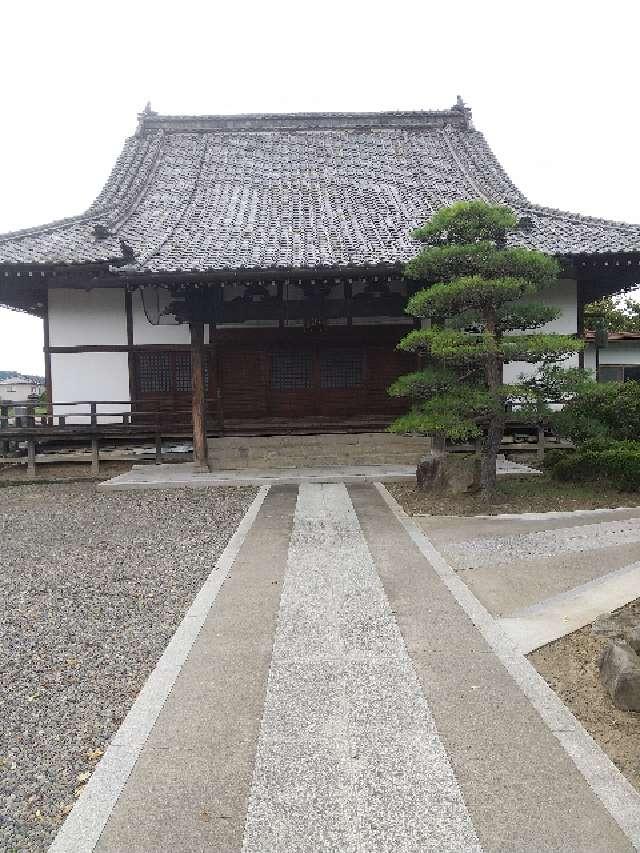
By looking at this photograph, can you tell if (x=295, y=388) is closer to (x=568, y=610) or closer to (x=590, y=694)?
(x=568, y=610)

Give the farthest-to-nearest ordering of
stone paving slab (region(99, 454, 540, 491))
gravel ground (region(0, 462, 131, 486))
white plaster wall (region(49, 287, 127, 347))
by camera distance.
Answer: white plaster wall (region(49, 287, 127, 347)), gravel ground (region(0, 462, 131, 486)), stone paving slab (region(99, 454, 540, 491))

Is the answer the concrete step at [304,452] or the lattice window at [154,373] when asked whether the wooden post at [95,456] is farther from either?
the concrete step at [304,452]

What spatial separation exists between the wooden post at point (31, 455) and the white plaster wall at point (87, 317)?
2.42 meters

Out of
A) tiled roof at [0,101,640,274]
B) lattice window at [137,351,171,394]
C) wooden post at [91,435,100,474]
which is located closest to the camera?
tiled roof at [0,101,640,274]

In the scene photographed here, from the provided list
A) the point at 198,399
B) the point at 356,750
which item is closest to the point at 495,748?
the point at 356,750

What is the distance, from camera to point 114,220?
49.4 ft

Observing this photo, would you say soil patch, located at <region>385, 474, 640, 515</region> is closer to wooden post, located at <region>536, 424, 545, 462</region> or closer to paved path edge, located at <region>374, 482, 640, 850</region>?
wooden post, located at <region>536, 424, 545, 462</region>

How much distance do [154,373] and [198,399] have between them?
244 cm

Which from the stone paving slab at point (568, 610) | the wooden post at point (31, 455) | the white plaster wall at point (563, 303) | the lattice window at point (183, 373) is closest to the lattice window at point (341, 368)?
the lattice window at point (183, 373)

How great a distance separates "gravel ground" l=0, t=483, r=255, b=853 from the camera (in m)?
3.08

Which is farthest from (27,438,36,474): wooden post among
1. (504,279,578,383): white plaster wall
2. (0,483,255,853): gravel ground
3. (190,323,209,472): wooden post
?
(504,279,578,383): white plaster wall

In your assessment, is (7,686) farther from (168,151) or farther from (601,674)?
(168,151)

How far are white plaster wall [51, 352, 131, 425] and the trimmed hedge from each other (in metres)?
9.63

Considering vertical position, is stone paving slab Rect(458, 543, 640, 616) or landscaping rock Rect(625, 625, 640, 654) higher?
landscaping rock Rect(625, 625, 640, 654)
